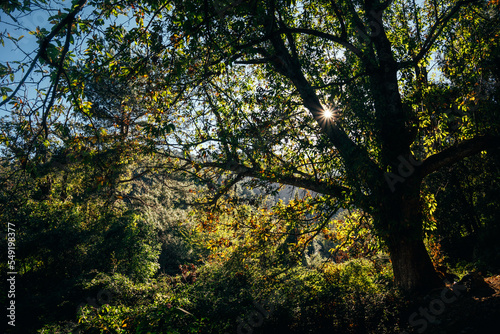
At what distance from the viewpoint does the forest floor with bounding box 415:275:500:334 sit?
3.96 meters

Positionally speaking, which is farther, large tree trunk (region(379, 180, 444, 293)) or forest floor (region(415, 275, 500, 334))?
large tree trunk (region(379, 180, 444, 293))

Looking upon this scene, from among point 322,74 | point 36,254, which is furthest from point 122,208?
point 322,74

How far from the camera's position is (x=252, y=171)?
21.8 feet

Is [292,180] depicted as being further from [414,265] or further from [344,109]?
[414,265]

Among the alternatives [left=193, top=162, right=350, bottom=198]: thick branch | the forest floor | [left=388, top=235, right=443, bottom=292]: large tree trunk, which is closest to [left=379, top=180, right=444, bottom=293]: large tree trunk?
[left=388, top=235, right=443, bottom=292]: large tree trunk

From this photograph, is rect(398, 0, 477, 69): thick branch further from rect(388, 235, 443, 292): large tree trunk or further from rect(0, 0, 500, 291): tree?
rect(388, 235, 443, 292): large tree trunk

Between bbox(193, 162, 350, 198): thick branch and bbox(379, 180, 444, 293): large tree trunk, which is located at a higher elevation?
bbox(193, 162, 350, 198): thick branch

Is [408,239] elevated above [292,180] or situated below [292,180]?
below

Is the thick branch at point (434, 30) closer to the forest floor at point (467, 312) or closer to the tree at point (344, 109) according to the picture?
the tree at point (344, 109)

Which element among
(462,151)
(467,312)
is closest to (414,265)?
(467,312)

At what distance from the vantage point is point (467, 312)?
450cm

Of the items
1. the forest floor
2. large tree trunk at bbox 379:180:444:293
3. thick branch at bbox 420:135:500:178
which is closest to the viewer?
the forest floor

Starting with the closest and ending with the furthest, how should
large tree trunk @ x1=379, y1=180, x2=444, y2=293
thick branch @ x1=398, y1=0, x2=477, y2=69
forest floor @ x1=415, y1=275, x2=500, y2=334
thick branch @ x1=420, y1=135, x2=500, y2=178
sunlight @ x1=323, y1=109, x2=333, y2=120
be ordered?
forest floor @ x1=415, y1=275, x2=500, y2=334 < thick branch @ x1=420, y1=135, x2=500, y2=178 < thick branch @ x1=398, y1=0, x2=477, y2=69 < large tree trunk @ x1=379, y1=180, x2=444, y2=293 < sunlight @ x1=323, y1=109, x2=333, y2=120

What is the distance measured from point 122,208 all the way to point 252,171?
11020 millimetres
